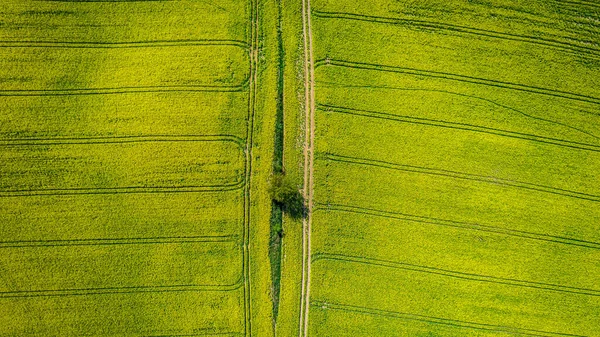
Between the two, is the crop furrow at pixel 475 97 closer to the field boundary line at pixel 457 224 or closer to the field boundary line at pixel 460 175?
the field boundary line at pixel 460 175

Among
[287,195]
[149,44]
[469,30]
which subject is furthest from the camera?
[469,30]

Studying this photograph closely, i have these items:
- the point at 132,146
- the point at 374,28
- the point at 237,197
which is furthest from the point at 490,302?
the point at 132,146

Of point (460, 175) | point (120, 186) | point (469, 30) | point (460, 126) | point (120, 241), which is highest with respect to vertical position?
point (469, 30)

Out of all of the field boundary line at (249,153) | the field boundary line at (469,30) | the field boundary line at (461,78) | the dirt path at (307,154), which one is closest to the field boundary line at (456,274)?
the dirt path at (307,154)

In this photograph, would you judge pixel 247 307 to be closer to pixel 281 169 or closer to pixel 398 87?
pixel 281 169

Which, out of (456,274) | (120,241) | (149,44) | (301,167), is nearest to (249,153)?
(301,167)

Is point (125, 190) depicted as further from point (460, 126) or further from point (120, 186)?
point (460, 126)

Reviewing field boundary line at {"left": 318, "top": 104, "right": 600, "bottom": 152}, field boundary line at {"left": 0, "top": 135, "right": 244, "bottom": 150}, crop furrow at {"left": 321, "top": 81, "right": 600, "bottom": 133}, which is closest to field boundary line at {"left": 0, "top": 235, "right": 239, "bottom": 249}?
field boundary line at {"left": 0, "top": 135, "right": 244, "bottom": 150}
